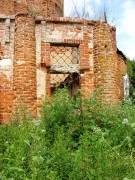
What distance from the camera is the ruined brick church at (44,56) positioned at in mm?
9266

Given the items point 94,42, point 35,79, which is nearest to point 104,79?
point 94,42

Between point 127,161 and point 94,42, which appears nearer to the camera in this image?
point 127,161

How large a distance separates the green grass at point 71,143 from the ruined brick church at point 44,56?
4.22 ft

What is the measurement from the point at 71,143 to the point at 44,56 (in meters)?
3.57

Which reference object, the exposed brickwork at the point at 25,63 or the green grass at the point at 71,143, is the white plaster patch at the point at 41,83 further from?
the green grass at the point at 71,143

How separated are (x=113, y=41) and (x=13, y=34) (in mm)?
3029

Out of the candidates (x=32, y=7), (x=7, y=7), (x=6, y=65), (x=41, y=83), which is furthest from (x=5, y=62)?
(x=32, y=7)

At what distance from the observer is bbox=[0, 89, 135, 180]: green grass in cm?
469

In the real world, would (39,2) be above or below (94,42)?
above

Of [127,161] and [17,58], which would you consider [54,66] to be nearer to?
[17,58]

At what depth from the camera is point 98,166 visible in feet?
16.7

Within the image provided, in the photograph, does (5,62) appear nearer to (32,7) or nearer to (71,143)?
(71,143)

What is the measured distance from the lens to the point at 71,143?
679 cm

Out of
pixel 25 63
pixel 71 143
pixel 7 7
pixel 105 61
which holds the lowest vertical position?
pixel 71 143
